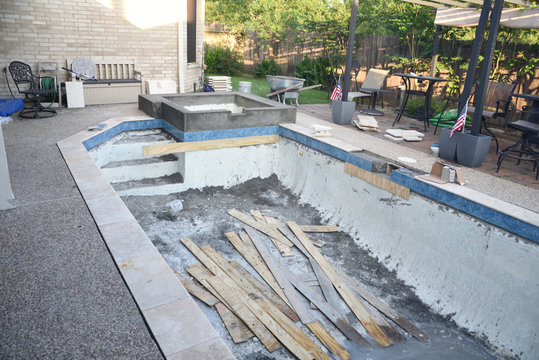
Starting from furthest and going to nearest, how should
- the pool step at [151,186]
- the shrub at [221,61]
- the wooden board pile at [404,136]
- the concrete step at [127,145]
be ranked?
the shrub at [221,61]
the wooden board pile at [404,136]
the concrete step at [127,145]
the pool step at [151,186]

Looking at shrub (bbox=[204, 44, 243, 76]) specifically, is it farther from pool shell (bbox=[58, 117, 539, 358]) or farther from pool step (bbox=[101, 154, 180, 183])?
pool shell (bbox=[58, 117, 539, 358])

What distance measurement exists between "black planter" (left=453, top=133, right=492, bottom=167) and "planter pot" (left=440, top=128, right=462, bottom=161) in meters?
0.07

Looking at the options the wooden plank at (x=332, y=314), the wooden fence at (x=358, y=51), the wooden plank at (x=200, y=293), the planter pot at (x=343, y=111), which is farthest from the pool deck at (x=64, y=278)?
the wooden fence at (x=358, y=51)

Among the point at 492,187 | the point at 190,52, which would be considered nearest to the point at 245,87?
the point at 190,52

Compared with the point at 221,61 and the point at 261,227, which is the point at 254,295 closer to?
the point at 261,227

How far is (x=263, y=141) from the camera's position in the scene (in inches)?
274

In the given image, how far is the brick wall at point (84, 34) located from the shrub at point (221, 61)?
294 inches

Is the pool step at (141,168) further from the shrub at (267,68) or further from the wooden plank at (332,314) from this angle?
the shrub at (267,68)

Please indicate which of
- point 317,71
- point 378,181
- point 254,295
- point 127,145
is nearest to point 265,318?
point 254,295

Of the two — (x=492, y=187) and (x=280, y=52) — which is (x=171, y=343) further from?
(x=280, y=52)

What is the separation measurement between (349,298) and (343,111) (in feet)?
13.6

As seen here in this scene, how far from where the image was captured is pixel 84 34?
849 centimetres

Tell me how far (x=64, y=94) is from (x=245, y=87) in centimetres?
393

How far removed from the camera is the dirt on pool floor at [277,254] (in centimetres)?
359
